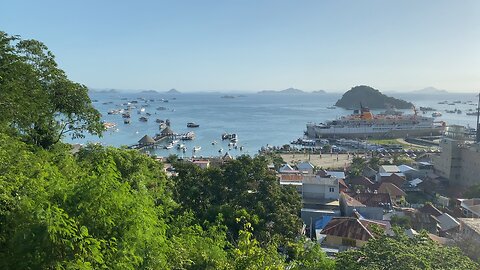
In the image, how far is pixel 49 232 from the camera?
2393 millimetres

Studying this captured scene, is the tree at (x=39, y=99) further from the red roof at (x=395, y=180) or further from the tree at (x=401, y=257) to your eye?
the red roof at (x=395, y=180)

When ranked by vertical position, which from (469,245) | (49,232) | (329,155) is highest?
(49,232)

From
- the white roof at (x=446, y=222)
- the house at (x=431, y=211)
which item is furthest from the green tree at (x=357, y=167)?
the white roof at (x=446, y=222)

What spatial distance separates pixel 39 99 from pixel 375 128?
42686mm

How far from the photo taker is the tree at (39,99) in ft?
17.5

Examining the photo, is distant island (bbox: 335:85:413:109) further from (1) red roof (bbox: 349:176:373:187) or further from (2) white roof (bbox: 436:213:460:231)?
(2) white roof (bbox: 436:213:460:231)

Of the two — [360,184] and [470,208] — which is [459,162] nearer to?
[360,184]

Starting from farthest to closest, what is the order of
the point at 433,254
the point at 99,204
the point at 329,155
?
1. the point at 329,155
2. the point at 433,254
3. the point at 99,204

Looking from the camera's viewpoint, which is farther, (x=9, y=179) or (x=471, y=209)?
(x=471, y=209)

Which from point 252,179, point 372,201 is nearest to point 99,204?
point 252,179

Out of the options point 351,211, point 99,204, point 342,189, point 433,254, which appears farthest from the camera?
point 342,189

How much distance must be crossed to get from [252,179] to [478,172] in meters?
14.4

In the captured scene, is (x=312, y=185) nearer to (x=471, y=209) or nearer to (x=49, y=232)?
(x=471, y=209)

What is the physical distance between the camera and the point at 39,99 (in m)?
5.91
